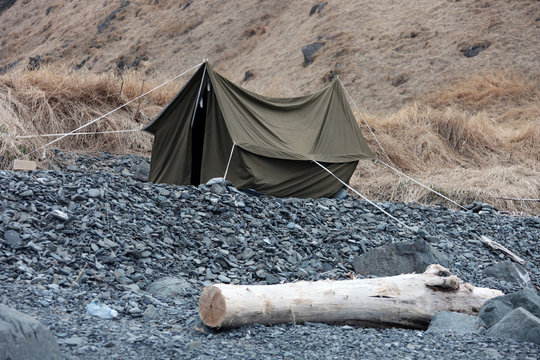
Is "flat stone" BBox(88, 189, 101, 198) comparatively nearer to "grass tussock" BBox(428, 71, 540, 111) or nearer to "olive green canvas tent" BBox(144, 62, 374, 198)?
"olive green canvas tent" BBox(144, 62, 374, 198)

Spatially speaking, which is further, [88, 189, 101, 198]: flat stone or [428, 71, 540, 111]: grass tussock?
[428, 71, 540, 111]: grass tussock

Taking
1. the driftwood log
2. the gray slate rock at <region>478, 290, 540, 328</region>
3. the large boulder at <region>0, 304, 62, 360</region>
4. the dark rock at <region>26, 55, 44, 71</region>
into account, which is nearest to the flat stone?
the driftwood log

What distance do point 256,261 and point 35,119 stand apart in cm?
664

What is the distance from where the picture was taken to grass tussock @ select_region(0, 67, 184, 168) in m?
10.0

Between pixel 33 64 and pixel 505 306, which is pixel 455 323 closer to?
pixel 505 306

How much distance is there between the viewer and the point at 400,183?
9562mm

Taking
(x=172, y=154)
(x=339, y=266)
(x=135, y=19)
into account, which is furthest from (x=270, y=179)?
(x=135, y=19)

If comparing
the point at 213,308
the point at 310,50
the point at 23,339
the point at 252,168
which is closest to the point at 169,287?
the point at 213,308

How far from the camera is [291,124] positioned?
8.13 metres

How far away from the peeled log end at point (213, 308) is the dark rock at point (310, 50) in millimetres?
20136

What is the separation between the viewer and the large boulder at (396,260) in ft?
16.2

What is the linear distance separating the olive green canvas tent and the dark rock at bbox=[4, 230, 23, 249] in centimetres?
293

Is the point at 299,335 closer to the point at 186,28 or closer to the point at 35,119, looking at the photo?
the point at 35,119

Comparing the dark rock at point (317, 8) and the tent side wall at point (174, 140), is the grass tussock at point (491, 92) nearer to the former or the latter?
the dark rock at point (317, 8)
